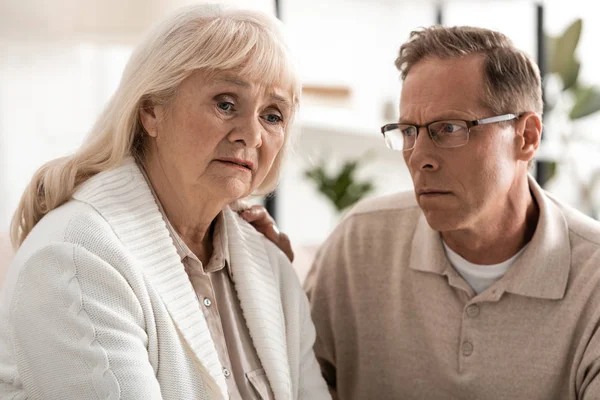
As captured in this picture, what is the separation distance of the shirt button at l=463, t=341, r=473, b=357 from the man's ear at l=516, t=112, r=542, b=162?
1.57 feet

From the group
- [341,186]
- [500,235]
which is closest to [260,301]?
[500,235]

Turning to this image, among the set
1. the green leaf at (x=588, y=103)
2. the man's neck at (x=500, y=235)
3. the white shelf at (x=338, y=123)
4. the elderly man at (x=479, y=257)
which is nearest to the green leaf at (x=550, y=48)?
the green leaf at (x=588, y=103)

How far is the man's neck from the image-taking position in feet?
6.58

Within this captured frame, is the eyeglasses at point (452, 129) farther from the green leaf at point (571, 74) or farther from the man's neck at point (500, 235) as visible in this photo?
the green leaf at point (571, 74)

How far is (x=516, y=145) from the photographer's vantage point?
200cm

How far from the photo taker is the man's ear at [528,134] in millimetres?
1999

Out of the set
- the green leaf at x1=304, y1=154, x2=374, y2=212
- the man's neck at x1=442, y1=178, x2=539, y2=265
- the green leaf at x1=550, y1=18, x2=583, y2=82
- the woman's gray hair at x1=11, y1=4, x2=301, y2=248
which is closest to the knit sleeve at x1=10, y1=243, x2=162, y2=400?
the woman's gray hair at x1=11, y1=4, x2=301, y2=248

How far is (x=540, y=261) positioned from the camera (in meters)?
1.96

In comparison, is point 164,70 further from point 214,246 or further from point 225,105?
point 214,246

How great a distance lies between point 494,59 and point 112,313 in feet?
3.58

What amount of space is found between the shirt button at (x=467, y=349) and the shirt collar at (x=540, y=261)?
0.16 metres

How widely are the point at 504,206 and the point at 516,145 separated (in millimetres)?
154

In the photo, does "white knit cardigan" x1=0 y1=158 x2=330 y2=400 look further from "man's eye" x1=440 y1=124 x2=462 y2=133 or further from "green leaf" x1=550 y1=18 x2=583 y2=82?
"green leaf" x1=550 y1=18 x2=583 y2=82

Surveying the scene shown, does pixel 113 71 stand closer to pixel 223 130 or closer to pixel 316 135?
pixel 316 135
